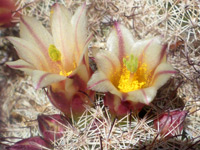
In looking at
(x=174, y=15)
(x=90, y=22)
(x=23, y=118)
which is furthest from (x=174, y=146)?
(x=23, y=118)

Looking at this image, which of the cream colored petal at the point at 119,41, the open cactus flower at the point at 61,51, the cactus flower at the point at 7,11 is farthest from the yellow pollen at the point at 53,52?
the cactus flower at the point at 7,11

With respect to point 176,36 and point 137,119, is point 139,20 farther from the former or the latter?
point 137,119

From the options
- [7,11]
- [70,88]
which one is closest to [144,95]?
[70,88]

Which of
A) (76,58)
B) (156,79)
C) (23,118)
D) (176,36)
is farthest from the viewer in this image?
(23,118)

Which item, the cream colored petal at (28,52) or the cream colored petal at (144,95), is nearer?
the cream colored petal at (144,95)

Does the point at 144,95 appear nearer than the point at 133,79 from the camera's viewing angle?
Yes

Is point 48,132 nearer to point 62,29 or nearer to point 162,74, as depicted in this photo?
point 62,29

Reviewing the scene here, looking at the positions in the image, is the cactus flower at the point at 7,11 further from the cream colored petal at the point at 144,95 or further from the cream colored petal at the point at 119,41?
the cream colored petal at the point at 144,95
